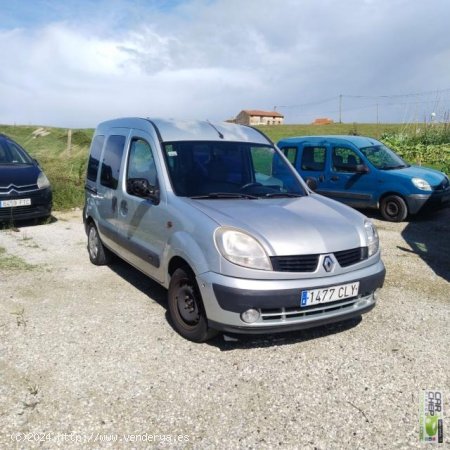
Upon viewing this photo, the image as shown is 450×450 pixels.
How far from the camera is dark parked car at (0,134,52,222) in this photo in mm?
7992

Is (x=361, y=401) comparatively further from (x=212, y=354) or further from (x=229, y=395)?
(x=212, y=354)

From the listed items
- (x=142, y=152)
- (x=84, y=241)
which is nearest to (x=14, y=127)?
(x=84, y=241)

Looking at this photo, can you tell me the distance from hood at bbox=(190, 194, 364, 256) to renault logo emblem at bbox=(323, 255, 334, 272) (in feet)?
0.20

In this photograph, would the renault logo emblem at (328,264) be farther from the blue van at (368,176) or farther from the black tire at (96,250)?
the blue van at (368,176)

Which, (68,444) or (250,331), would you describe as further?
(250,331)

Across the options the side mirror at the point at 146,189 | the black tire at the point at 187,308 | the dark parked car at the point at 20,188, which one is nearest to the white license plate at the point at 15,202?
the dark parked car at the point at 20,188

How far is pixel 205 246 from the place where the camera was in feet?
11.4

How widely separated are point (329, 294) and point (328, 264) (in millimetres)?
223

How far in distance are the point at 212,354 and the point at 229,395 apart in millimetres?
570

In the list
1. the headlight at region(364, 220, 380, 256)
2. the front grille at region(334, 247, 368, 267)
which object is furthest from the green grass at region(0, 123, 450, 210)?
the front grille at region(334, 247, 368, 267)

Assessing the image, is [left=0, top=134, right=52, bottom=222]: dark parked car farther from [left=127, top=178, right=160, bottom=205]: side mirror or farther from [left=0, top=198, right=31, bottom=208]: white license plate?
[left=127, top=178, right=160, bottom=205]: side mirror

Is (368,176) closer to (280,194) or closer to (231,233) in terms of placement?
(280,194)

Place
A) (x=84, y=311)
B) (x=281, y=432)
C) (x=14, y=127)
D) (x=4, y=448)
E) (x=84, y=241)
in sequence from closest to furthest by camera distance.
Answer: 1. (x=4, y=448)
2. (x=281, y=432)
3. (x=84, y=311)
4. (x=84, y=241)
5. (x=14, y=127)

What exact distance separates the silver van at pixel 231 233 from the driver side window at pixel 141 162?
0.01 metres
